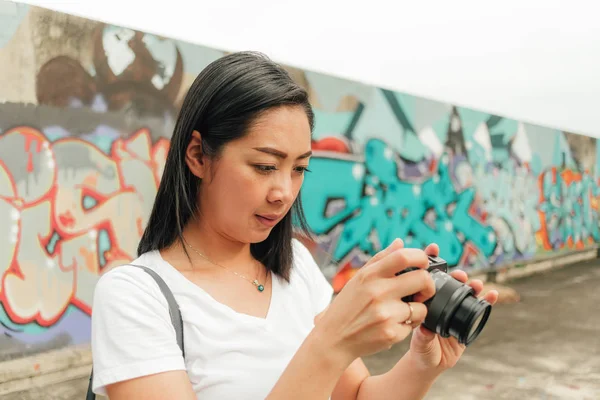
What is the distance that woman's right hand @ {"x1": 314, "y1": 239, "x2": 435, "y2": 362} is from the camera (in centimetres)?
102

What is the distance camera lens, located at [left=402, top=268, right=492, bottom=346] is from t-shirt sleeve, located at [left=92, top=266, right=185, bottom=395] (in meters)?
0.50

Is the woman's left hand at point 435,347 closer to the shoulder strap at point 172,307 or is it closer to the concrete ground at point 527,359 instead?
the shoulder strap at point 172,307

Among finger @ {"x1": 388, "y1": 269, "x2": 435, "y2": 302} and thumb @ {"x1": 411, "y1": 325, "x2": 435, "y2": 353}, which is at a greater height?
finger @ {"x1": 388, "y1": 269, "x2": 435, "y2": 302}

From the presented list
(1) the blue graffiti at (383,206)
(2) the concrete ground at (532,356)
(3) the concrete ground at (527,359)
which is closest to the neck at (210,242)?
(3) the concrete ground at (527,359)

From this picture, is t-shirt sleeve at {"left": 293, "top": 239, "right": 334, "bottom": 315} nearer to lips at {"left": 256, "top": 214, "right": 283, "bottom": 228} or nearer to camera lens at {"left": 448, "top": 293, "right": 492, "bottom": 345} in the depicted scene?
lips at {"left": 256, "top": 214, "right": 283, "bottom": 228}

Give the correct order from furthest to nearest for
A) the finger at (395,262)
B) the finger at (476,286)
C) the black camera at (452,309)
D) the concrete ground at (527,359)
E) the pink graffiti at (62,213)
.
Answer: the concrete ground at (527,359), the pink graffiti at (62,213), the finger at (476,286), the black camera at (452,309), the finger at (395,262)

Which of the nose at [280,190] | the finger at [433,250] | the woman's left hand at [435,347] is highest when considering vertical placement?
the nose at [280,190]

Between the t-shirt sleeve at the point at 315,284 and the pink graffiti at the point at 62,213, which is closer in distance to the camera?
the t-shirt sleeve at the point at 315,284

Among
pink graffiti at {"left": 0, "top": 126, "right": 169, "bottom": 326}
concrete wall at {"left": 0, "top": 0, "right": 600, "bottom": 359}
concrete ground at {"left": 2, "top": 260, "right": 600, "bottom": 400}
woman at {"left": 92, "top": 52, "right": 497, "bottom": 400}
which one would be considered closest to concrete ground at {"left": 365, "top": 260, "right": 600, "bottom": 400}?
concrete ground at {"left": 2, "top": 260, "right": 600, "bottom": 400}

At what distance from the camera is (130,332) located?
3.53ft

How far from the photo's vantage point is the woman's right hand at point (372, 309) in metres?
1.02

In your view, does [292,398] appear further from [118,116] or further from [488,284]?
[488,284]

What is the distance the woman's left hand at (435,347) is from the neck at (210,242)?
0.50 m

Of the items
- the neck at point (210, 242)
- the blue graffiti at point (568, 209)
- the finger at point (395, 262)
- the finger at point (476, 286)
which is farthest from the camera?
the blue graffiti at point (568, 209)
